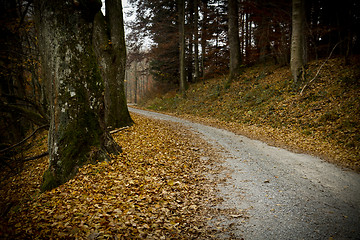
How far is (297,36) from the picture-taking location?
11883 millimetres

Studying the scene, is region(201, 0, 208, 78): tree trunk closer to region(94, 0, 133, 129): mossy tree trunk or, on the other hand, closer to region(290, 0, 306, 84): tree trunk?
region(290, 0, 306, 84): tree trunk

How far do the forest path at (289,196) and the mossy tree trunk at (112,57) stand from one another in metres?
5.59

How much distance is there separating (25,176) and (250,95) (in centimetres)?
1364

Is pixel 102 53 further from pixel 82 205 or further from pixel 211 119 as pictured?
pixel 211 119

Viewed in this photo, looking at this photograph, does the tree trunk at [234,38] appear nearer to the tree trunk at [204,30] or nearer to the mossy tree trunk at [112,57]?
the tree trunk at [204,30]


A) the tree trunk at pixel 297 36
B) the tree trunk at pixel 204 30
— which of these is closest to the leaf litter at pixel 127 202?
the tree trunk at pixel 297 36

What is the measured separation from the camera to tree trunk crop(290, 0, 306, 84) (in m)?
11.8

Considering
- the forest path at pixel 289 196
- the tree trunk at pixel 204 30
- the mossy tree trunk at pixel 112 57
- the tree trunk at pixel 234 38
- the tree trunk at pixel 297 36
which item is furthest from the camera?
the tree trunk at pixel 204 30

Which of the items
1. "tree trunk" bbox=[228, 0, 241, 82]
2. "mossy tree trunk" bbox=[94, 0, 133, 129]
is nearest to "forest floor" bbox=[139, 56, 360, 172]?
"tree trunk" bbox=[228, 0, 241, 82]

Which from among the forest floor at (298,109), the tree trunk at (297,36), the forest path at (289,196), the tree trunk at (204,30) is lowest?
the forest path at (289,196)

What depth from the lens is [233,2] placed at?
52.8 ft

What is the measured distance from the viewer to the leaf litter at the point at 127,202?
3.14m

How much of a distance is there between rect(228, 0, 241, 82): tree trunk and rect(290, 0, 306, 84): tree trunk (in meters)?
5.05

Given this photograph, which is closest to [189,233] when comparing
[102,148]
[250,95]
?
[102,148]
